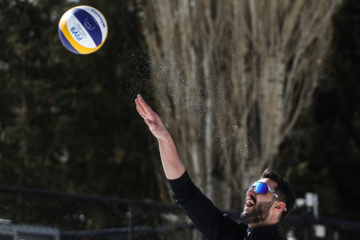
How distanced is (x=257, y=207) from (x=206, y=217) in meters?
0.26

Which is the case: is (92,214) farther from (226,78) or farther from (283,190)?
(283,190)

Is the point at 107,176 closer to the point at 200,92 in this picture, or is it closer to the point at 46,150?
the point at 46,150

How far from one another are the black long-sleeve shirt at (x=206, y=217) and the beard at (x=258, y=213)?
53 mm

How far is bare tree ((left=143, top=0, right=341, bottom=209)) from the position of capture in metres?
9.85

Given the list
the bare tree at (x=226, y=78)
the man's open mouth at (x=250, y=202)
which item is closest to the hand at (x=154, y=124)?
the man's open mouth at (x=250, y=202)

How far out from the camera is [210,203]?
293cm

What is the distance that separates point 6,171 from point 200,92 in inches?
167

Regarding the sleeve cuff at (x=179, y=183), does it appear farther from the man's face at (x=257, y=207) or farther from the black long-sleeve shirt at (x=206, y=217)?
the man's face at (x=257, y=207)

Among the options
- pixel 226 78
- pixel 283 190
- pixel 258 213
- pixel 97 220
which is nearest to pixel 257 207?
pixel 258 213

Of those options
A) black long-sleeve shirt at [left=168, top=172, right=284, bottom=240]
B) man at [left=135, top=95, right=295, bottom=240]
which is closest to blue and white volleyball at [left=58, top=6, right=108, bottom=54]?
man at [left=135, top=95, right=295, bottom=240]

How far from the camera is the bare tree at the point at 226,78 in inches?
388

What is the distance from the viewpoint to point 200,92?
998 centimetres

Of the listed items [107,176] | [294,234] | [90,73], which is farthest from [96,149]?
[294,234]

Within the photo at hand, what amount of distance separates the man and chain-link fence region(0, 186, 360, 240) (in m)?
1.78
